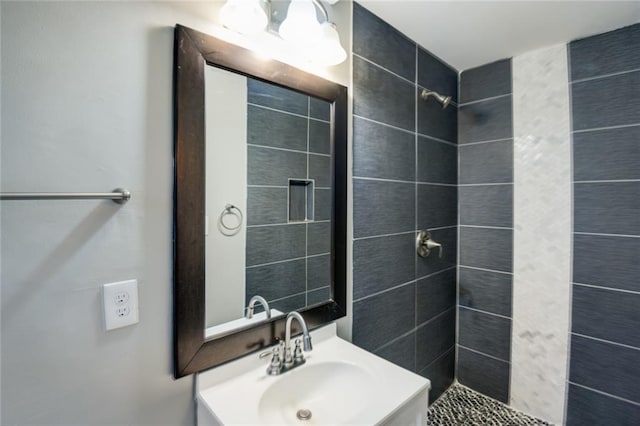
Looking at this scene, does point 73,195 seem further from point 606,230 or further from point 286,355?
point 606,230

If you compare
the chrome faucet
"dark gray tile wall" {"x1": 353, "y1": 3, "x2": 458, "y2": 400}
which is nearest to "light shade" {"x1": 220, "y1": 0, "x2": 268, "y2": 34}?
"dark gray tile wall" {"x1": 353, "y1": 3, "x2": 458, "y2": 400}

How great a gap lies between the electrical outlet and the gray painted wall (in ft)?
0.07

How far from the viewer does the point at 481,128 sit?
1962 mm

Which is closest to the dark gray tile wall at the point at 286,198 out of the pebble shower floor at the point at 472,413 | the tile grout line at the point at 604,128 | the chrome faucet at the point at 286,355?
the chrome faucet at the point at 286,355

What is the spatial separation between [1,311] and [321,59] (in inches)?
46.3

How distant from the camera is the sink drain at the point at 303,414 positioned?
1.02m

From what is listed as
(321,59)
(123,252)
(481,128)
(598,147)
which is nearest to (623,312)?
(598,147)

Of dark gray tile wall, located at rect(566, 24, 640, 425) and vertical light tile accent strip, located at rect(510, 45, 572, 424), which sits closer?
dark gray tile wall, located at rect(566, 24, 640, 425)

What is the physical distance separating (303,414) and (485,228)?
1607mm

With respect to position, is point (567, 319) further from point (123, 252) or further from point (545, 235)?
point (123, 252)

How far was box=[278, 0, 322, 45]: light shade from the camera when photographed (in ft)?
3.40

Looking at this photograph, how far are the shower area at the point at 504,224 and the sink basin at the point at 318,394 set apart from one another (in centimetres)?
27

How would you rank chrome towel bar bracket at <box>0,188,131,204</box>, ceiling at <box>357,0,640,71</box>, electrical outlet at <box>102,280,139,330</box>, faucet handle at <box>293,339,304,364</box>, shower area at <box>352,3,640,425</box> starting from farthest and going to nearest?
shower area at <box>352,3,640,425</box> → ceiling at <box>357,0,640,71</box> → faucet handle at <box>293,339,304,364</box> → electrical outlet at <box>102,280,139,330</box> → chrome towel bar bracket at <box>0,188,131,204</box>

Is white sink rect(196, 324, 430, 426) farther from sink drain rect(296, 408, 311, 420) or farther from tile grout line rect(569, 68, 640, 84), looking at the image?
tile grout line rect(569, 68, 640, 84)
